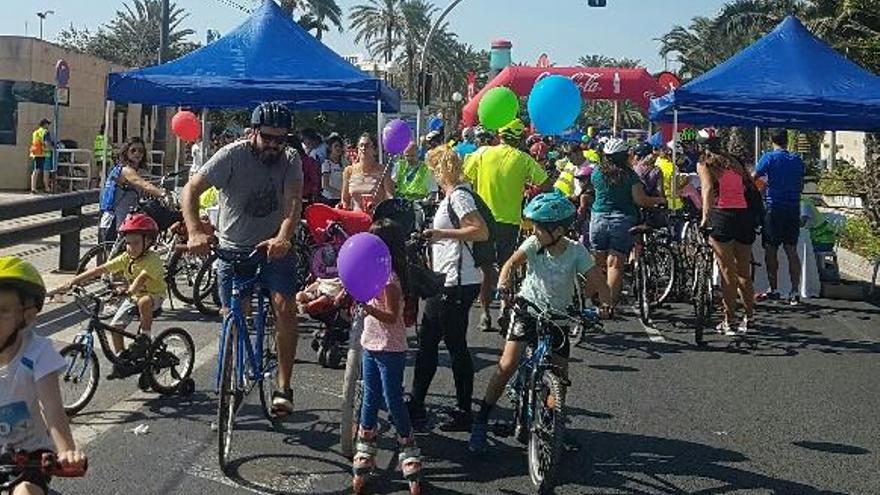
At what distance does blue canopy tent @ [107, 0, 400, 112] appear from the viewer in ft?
38.4

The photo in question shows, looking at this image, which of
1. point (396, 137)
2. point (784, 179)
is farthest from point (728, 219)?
point (396, 137)

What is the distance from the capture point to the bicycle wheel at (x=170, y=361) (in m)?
7.11

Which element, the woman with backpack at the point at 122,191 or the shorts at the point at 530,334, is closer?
the shorts at the point at 530,334

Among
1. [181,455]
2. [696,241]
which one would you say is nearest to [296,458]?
[181,455]

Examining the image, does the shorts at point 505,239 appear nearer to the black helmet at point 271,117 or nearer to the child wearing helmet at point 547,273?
the child wearing helmet at point 547,273

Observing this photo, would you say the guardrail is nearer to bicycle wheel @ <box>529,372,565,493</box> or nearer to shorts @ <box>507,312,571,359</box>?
shorts @ <box>507,312,571,359</box>

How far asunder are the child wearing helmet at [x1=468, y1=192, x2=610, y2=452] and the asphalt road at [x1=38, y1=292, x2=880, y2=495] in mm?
639

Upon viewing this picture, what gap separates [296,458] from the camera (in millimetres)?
5898

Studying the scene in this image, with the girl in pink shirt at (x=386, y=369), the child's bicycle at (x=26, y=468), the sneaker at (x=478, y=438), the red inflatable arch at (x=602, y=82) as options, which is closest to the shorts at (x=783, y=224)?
the sneaker at (x=478, y=438)

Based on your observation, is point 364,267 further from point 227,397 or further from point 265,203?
point 265,203

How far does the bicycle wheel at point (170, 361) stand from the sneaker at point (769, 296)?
25.8 ft

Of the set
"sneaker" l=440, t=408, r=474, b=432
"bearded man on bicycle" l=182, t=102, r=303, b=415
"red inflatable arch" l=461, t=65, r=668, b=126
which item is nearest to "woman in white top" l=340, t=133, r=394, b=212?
"bearded man on bicycle" l=182, t=102, r=303, b=415

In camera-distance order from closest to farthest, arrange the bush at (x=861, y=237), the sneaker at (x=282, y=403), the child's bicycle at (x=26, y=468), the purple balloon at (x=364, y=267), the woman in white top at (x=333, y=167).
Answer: the child's bicycle at (x=26, y=468) → the purple balloon at (x=364, y=267) → the sneaker at (x=282, y=403) → the woman in white top at (x=333, y=167) → the bush at (x=861, y=237)

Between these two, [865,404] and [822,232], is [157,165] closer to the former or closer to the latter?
[822,232]
